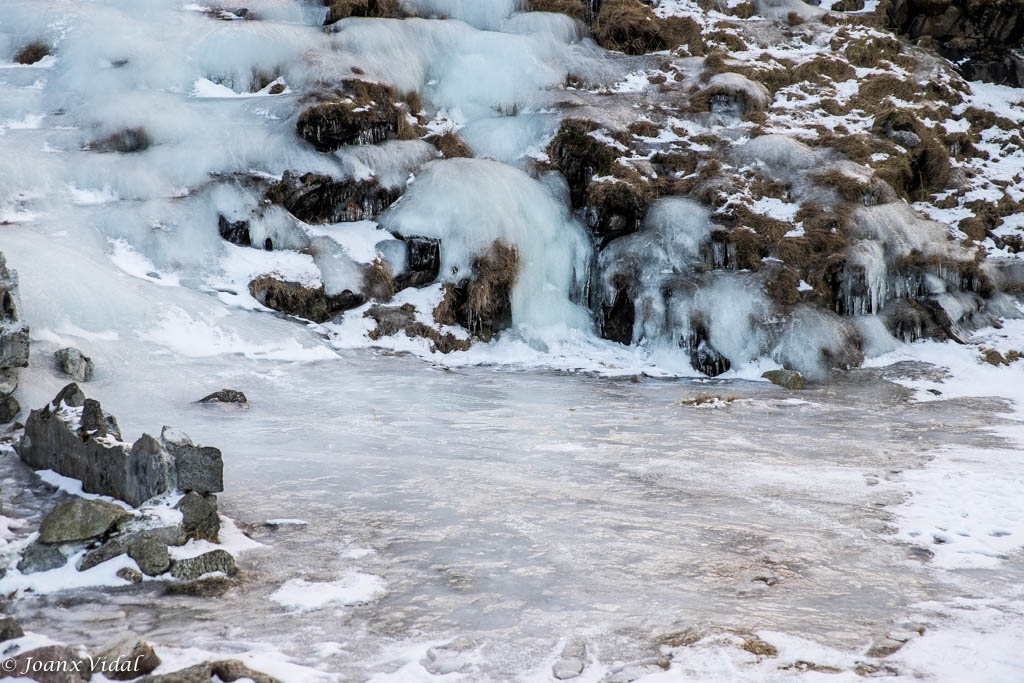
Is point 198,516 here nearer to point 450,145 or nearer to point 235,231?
point 235,231

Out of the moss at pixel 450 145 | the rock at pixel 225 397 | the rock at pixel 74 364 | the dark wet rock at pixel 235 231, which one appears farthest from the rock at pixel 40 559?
the moss at pixel 450 145

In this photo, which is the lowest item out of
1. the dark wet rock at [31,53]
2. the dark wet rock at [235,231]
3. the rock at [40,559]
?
the rock at [40,559]

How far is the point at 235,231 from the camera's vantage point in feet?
55.1

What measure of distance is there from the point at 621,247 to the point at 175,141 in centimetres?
1073

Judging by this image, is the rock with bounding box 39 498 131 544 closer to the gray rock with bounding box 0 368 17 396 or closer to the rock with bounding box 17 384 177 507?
the rock with bounding box 17 384 177 507

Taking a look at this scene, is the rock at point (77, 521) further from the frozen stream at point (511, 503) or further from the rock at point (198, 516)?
the frozen stream at point (511, 503)

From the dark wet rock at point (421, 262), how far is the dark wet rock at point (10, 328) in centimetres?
857

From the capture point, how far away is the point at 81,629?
4770 millimetres

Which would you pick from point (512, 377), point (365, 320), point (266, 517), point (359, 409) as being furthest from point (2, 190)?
point (266, 517)

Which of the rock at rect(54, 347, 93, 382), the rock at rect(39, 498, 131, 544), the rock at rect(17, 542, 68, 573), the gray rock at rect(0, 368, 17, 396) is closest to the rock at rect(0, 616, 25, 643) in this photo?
the rock at rect(17, 542, 68, 573)

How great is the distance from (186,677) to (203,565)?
169 cm

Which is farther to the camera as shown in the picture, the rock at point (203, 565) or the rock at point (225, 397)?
the rock at point (225, 397)

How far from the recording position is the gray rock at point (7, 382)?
9.69 metres

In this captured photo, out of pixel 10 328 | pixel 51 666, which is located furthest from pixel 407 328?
pixel 51 666
